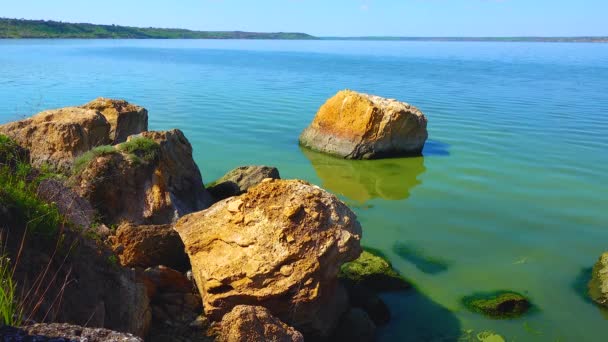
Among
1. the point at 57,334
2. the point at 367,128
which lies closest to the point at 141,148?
the point at 57,334

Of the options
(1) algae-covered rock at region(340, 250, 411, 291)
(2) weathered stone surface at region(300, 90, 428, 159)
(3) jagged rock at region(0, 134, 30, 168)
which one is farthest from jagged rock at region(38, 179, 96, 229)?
(2) weathered stone surface at region(300, 90, 428, 159)

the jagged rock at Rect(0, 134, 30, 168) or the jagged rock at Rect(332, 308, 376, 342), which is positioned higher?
the jagged rock at Rect(0, 134, 30, 168)

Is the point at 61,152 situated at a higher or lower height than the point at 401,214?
higher

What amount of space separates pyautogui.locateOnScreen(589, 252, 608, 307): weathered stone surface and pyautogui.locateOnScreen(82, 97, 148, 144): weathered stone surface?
11.5 meters

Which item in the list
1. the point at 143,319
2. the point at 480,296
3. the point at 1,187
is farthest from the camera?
the point at 480,296

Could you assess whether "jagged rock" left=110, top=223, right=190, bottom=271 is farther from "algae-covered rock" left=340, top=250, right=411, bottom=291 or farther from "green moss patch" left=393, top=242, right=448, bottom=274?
"green moss patch" left=393, top=242, right=448, bottom=274

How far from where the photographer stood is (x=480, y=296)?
9.77 metres

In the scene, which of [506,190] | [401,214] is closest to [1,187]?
[401,214]

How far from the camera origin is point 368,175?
1762 cm

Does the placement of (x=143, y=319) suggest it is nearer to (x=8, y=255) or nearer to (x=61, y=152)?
(x=8, y=255)

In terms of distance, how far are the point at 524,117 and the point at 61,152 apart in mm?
22670

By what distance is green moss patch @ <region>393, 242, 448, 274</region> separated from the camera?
35.4ft

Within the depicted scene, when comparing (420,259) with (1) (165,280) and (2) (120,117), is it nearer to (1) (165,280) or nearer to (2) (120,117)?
(1) (165,280)

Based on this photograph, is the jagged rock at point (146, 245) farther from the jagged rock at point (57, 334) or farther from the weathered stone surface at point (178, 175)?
→ the jagged rock at point (57, 334)
